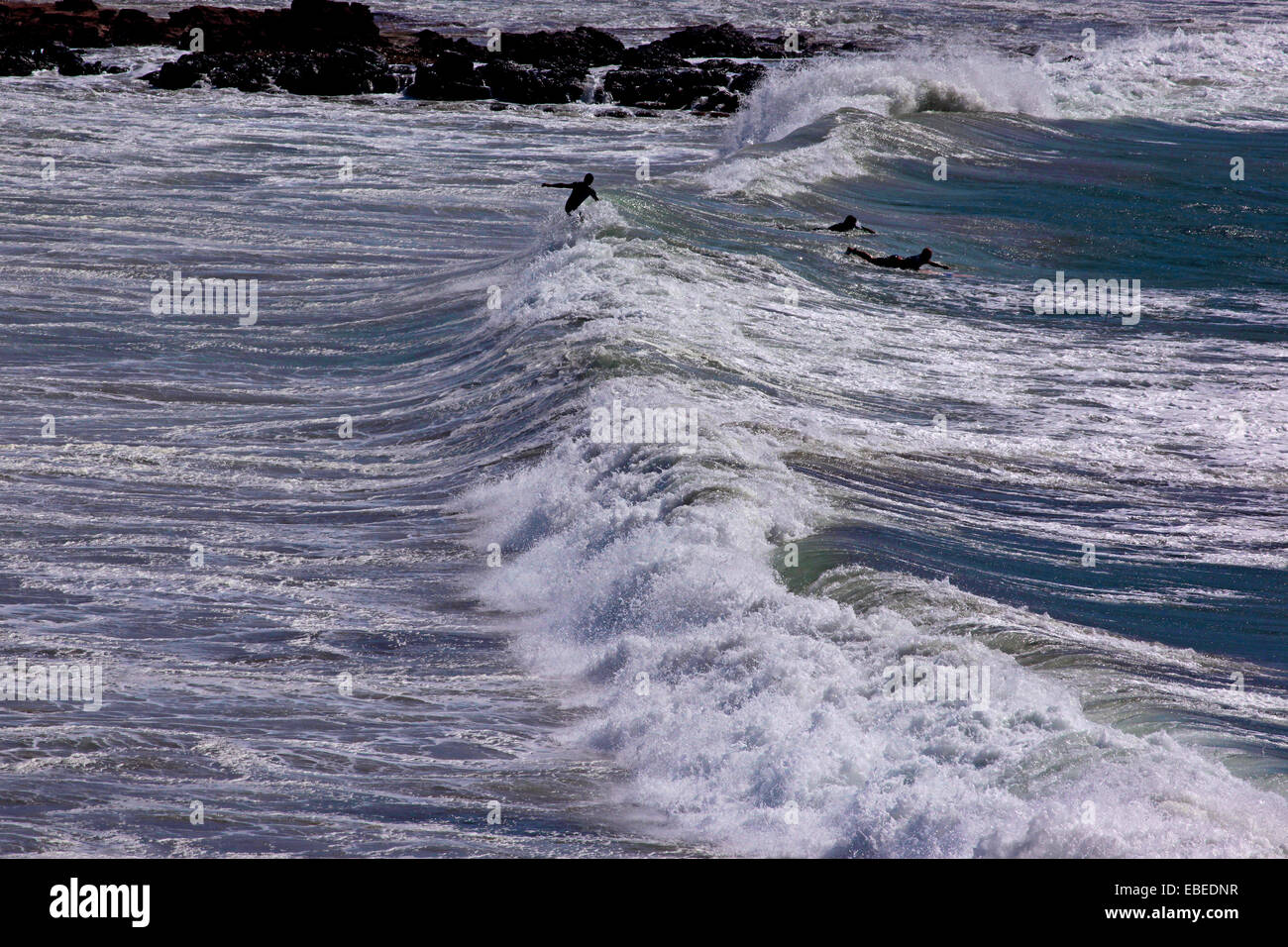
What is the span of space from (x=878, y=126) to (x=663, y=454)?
1665 centimetres

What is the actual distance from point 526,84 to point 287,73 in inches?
211

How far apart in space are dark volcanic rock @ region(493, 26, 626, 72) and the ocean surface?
1403 centimetres

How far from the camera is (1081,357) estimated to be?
1491 centimetres

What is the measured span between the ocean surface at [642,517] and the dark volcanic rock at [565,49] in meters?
14.0

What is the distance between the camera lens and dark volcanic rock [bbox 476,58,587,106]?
3253cm

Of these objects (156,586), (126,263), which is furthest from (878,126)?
(156,586)

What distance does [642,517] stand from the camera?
9.45 m

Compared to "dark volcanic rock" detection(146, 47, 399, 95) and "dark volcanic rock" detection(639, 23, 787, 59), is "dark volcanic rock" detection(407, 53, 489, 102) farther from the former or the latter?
"dark volcanic rock" detection(639, 23, 787, 59)

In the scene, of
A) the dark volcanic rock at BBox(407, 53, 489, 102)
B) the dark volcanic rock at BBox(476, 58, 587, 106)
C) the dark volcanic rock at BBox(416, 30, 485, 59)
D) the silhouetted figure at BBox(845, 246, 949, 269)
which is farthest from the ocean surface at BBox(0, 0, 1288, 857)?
the dark volcanic rock at BBox(416, 30, 485, 59)

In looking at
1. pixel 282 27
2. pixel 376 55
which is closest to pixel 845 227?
pixel 376 55

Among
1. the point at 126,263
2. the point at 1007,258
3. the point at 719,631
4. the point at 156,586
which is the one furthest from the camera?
the point at 1007,258

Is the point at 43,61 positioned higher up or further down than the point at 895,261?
higher up

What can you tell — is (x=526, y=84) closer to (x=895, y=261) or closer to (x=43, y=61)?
(x=43, y=61)
